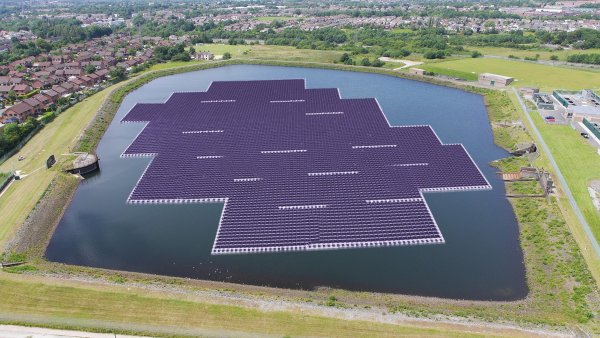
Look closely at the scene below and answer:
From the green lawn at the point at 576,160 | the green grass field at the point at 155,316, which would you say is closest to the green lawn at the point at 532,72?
the green lawn at the point at 576,160

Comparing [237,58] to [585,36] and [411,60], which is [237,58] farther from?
[585,36]

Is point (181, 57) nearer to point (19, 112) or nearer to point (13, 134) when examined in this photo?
point (19, 112)

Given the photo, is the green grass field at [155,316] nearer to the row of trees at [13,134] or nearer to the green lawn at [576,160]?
the green lawn at [576,160]

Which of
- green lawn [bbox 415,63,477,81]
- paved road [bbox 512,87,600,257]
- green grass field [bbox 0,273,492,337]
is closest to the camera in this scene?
green grass field [bbox 0,273,492,337]

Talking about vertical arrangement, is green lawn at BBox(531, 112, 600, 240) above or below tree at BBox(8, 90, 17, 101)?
below

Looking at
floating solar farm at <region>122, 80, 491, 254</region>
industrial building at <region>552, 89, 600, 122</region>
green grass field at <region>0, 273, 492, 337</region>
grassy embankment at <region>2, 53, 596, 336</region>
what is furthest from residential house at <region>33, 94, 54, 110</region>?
industrial building at <region>552, 89, 600, 122</region>

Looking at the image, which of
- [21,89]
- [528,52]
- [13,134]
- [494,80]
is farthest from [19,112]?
[528,52]

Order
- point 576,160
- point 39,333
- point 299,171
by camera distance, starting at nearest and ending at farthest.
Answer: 1. point 39,333
2. point 299,171
3. point 576,160

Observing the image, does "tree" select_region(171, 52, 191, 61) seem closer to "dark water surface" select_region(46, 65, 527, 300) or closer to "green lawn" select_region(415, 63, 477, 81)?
"green lawn" select_region(415, 63, 477, 81)
